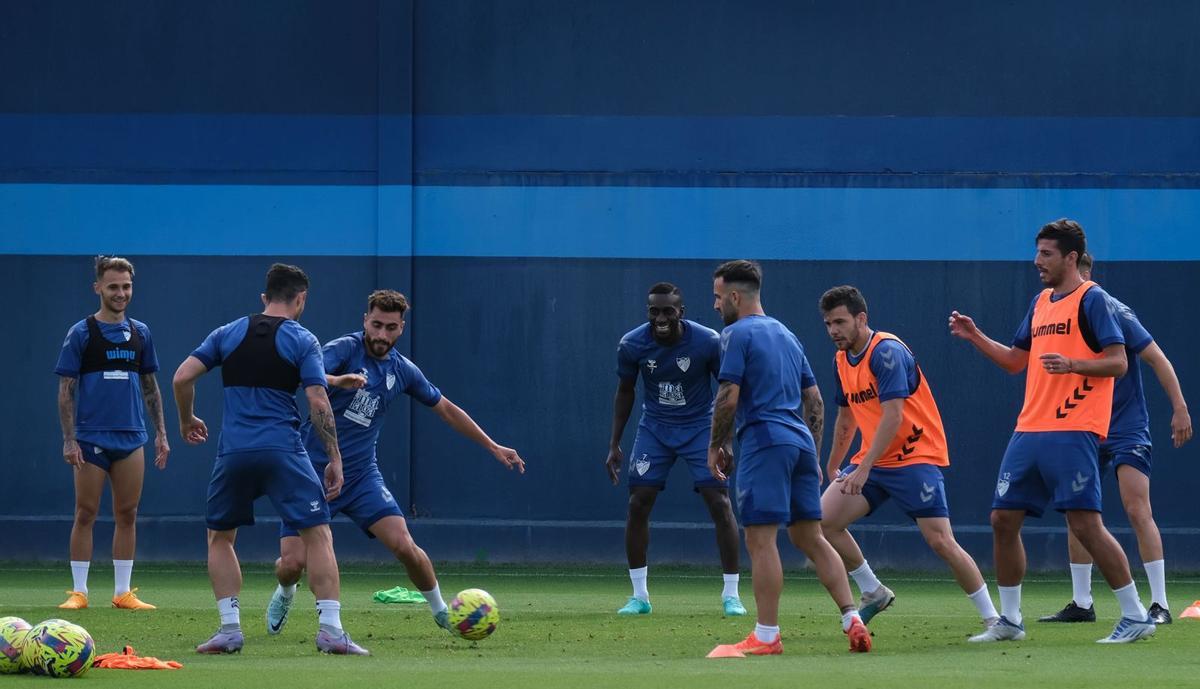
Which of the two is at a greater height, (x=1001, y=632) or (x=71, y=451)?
(x=71, y=451)

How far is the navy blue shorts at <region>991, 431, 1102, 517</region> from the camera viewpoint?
865 centimetres

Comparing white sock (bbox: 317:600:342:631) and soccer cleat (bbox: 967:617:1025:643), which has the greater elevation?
white sock (bbox: 317:600:342:631)

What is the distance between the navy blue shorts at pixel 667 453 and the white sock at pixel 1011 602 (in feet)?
9.20

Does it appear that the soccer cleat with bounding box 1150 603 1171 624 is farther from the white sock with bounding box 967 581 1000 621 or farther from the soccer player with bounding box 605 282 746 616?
the soccer player with bounding box 605 282 746 616

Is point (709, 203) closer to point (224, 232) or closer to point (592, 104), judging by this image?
point (592, 104)

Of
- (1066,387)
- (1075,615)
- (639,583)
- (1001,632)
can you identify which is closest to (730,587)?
(639,583)

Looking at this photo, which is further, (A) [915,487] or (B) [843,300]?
(A) [915,487]

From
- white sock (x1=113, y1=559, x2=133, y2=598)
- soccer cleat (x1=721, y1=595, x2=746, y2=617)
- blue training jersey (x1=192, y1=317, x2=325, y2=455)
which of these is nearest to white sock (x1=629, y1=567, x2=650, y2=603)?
soccer cleat (x1=721, y1=595, x2=746, y2=617)

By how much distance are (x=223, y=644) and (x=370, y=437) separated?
67.1 inches

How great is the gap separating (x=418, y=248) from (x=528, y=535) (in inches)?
116

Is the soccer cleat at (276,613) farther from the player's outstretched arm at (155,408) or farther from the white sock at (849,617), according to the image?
the white sock at (849,617)

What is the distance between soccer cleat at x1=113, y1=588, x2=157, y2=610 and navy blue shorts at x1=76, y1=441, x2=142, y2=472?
0.96 m

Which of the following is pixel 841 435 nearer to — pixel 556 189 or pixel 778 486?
pixel 778 486

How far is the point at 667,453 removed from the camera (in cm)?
1150
